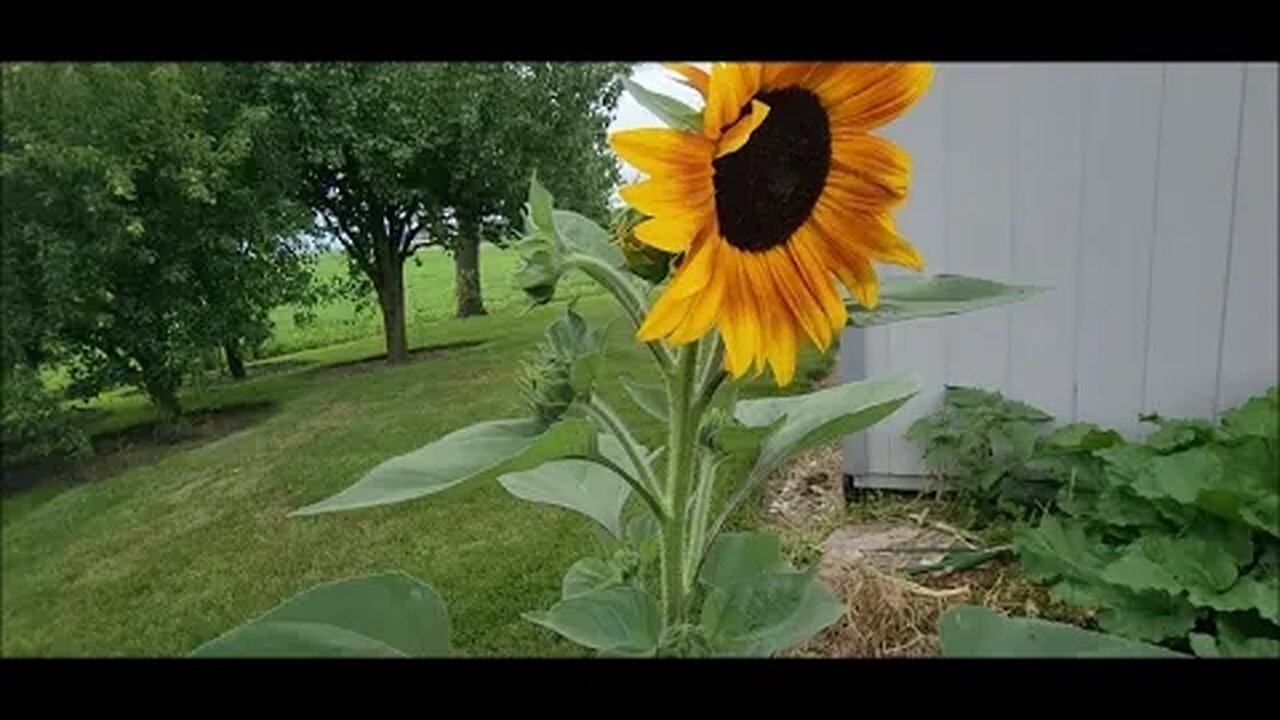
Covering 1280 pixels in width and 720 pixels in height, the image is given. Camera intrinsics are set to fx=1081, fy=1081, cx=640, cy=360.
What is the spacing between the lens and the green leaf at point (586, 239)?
1.24 ft

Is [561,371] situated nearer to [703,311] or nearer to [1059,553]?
[703,311]

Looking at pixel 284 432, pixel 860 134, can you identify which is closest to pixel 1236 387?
pixel 284 432

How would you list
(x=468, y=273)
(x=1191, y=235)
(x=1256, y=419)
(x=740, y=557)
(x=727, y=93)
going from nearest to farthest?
(x=727, y=93) → (x=740, y=557) → (x=468, y=273) → (x=1256, y=419) → (x=1191, y=235)

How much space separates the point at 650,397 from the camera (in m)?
0.41

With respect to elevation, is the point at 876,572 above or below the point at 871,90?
below

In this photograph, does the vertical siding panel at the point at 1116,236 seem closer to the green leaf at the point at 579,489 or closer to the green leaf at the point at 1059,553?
the green leaf at the point at 1059,553

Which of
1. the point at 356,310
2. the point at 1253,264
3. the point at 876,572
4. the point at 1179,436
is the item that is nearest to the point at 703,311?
the point at 356,310

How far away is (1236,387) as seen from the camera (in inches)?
64.6

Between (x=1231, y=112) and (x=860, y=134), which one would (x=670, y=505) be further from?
(x=1231, y=112)

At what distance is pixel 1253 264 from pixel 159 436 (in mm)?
1429

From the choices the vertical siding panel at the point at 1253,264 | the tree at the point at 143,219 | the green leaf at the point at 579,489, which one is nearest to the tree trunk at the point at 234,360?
the tree at the point at 143,219

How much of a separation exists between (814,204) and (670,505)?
→ 12 cm

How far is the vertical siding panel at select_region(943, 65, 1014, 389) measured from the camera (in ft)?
5.35

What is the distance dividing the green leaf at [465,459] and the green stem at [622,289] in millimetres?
34
